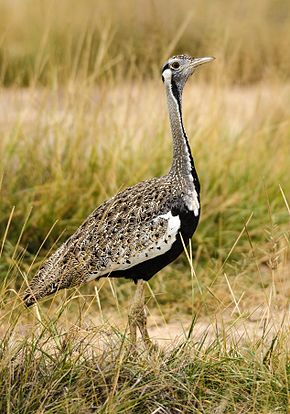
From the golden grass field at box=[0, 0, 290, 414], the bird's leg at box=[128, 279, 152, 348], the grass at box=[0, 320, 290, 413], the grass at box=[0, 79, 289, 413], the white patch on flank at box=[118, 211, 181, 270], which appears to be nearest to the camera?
the grass at box=[0, 320, 290, 413]

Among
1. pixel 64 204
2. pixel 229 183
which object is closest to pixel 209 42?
pixel 229 183

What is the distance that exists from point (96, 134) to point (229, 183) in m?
0.83

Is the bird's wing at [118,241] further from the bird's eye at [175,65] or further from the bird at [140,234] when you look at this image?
the bird's eye at [175,65]

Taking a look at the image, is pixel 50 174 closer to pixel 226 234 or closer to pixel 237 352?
pixel 226 234

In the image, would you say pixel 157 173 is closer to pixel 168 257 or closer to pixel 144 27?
pixel 168 257

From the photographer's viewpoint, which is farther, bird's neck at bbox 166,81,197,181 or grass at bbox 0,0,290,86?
grass at bbox 0,0,290,86

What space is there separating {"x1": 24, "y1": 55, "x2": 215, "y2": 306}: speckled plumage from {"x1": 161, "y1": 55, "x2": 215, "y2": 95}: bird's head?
0.05 ft

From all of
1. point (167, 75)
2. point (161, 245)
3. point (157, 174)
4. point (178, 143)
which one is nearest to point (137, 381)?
point (161, 245)

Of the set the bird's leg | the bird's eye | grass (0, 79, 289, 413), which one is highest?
the bird's eye

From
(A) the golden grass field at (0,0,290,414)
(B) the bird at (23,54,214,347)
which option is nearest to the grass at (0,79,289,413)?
(A) the golden grass field at (0,0,290,414)

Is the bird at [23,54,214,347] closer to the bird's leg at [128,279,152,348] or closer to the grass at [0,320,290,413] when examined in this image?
the bird's leg at [128,279,152,348]

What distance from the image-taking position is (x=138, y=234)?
4.34 m

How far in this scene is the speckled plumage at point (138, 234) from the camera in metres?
4.29

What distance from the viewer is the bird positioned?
14.1 feet
